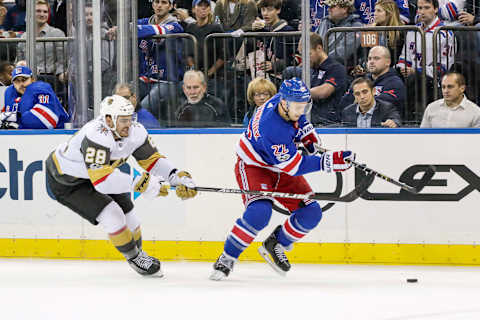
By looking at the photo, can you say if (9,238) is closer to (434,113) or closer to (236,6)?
(236,6)

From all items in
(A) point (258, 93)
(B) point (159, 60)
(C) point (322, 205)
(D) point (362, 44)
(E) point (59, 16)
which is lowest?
(C) point (322, 205)

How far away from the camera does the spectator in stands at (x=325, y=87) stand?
5859 millimetres

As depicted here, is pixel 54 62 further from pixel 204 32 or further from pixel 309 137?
pixel 309 137

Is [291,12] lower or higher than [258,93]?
higher

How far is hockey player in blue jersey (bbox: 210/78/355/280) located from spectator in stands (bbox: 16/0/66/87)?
8.22 ft

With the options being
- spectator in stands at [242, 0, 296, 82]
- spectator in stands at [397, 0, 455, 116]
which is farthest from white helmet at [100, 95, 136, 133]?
spectator in stands at [397, 0, 455, 116]

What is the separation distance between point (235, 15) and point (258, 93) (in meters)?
0.65

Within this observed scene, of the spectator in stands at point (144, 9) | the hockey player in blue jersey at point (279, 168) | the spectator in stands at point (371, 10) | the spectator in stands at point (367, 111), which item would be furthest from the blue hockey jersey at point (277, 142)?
the spectator in stands at point (144, 9)

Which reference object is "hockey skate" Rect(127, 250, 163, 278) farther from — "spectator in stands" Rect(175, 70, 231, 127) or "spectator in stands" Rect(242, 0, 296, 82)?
"spectator in stands" Rect(242, 0, 296, 82)

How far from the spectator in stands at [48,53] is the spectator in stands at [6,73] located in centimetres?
31

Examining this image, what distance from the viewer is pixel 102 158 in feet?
16.1

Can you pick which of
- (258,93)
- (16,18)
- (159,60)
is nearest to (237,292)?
(258,93)

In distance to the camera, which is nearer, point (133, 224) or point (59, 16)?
point (133, 224)

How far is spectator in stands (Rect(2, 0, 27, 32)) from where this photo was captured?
24.9ft
